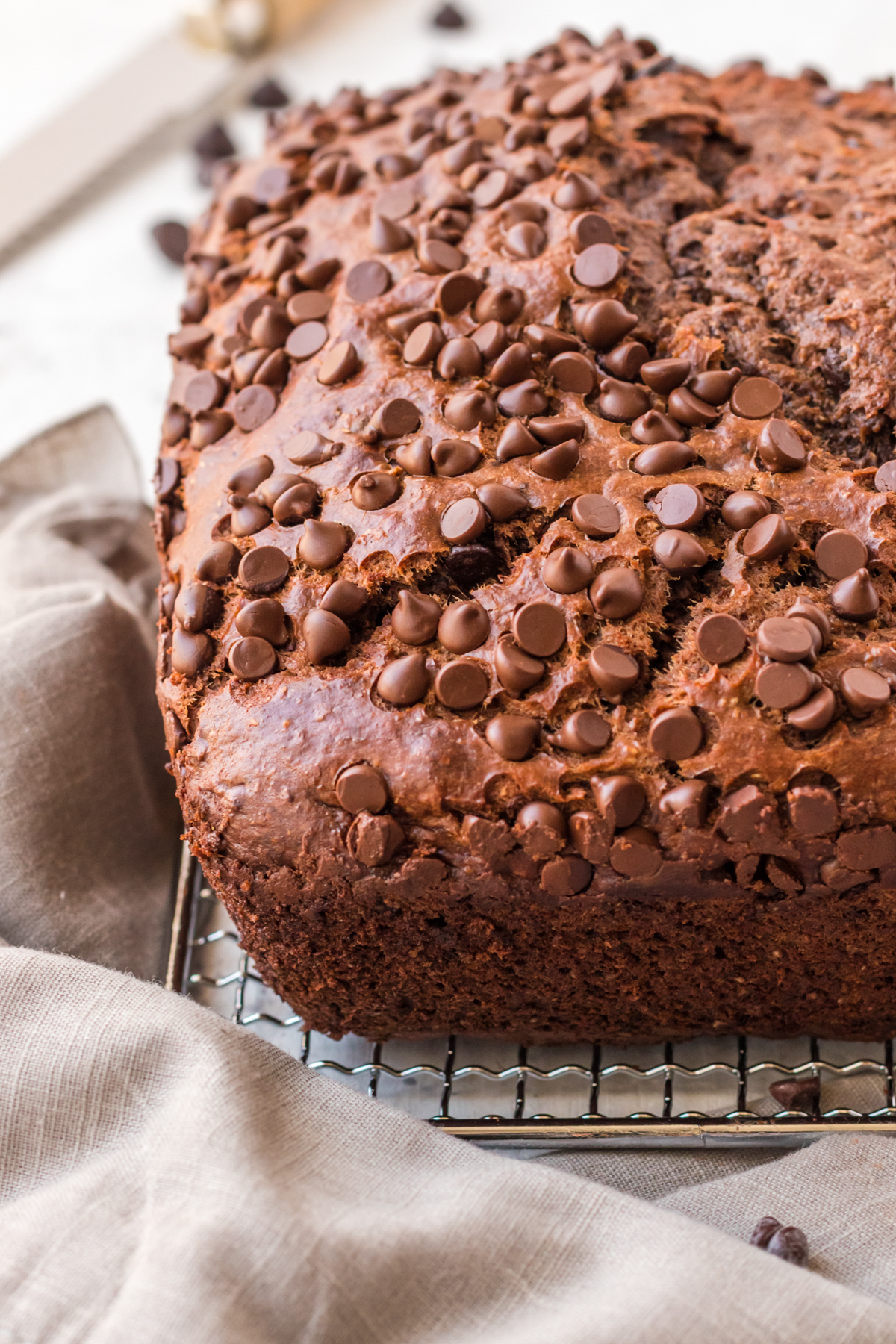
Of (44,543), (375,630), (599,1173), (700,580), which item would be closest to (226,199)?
(44,543)

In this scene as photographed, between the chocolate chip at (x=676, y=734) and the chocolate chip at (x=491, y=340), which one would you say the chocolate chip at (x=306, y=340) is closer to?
the chocolate chip at (x=491, y=340)

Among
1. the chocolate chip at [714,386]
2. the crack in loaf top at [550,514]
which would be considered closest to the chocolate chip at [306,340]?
the crack in loaf top at [550,514]

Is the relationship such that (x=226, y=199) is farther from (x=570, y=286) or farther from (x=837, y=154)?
(x=837, y=154)

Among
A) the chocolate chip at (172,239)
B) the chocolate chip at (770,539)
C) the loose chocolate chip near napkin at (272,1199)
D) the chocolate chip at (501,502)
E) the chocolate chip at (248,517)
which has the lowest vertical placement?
the loose chocolate chip near napkin at (272,1199)

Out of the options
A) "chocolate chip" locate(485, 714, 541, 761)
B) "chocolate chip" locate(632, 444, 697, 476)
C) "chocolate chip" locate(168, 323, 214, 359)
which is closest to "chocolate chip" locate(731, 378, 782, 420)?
"chocolate chip" locate(632, 444, 697, 476)

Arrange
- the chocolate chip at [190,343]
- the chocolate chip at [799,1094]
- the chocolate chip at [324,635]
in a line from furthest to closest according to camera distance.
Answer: the chocolate chip at [190,343]
the chocolate chip at [799,1094]
the chocolate chip at [324,635]

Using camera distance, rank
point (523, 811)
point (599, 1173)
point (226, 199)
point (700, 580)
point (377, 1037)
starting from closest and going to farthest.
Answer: point (523, 811), point (700, 580), point (599, 1173), point (377, 1037), point (226, 199)

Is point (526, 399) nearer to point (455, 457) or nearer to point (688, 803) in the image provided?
point (455, 457)
